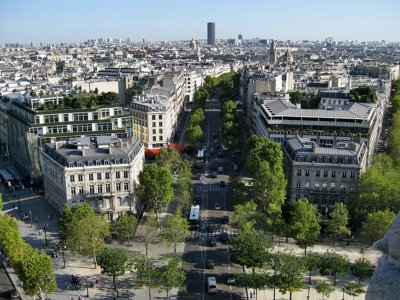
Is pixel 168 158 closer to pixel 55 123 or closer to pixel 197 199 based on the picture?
pixel 197 199

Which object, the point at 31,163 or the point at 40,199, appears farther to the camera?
the point at 31,163

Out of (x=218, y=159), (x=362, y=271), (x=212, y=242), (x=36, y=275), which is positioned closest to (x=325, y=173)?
(x=212, y=242)

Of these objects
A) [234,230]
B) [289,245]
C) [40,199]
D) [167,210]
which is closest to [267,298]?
[289,245]

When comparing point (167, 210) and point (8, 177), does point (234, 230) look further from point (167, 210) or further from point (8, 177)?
point (8, 177)

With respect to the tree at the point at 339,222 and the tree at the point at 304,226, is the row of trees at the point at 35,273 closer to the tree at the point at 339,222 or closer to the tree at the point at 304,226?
the tree at the point at 304,226

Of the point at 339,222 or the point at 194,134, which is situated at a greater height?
the point at 194,134

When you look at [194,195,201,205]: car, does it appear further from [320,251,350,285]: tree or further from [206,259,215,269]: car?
[320,251,350,285]: tree
